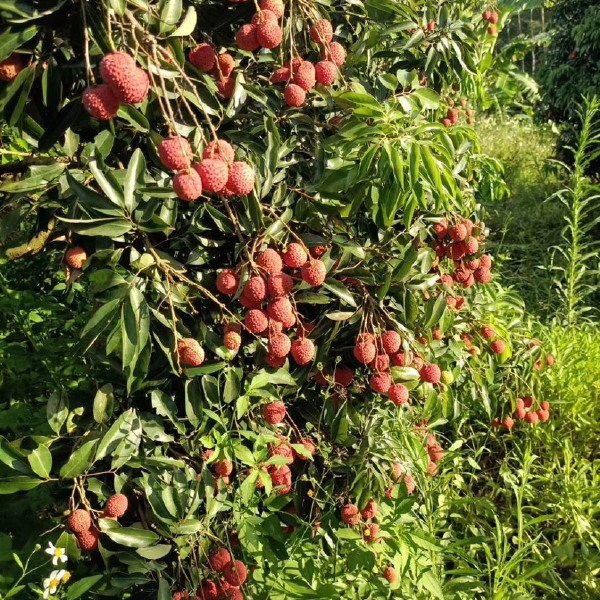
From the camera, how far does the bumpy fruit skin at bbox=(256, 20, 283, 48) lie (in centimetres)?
130

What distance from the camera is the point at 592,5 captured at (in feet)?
18.1

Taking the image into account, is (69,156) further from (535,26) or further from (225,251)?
(535,26)

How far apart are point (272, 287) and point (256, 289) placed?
0.13 ft

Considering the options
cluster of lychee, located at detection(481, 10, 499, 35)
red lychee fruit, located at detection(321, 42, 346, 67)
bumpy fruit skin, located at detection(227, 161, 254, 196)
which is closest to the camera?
bumpy fruit skin, located at detection(227, 161, 254, 196)

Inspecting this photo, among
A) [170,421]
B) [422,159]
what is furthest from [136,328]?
[422,159]

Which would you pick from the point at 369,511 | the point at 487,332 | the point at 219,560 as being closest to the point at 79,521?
the point at 219,560

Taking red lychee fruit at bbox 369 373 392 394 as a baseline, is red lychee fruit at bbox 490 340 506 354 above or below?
below

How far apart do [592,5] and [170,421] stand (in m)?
5.53

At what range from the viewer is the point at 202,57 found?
1370 mm

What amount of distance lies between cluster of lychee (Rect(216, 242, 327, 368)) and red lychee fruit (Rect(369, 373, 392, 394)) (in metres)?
0.27

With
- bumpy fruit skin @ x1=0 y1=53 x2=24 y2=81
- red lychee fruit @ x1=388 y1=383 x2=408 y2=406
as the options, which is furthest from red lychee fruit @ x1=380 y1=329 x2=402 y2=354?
bumpy fruit skin @ x1=0 y1=53 x2=24 y2=81

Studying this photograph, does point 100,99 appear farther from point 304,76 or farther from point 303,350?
point 303,350

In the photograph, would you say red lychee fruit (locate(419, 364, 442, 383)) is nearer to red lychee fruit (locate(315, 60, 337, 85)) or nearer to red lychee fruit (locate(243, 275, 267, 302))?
red lychee fruit (locate(243, 275, 267, 302))

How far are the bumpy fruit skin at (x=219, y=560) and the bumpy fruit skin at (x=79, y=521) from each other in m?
0.32
